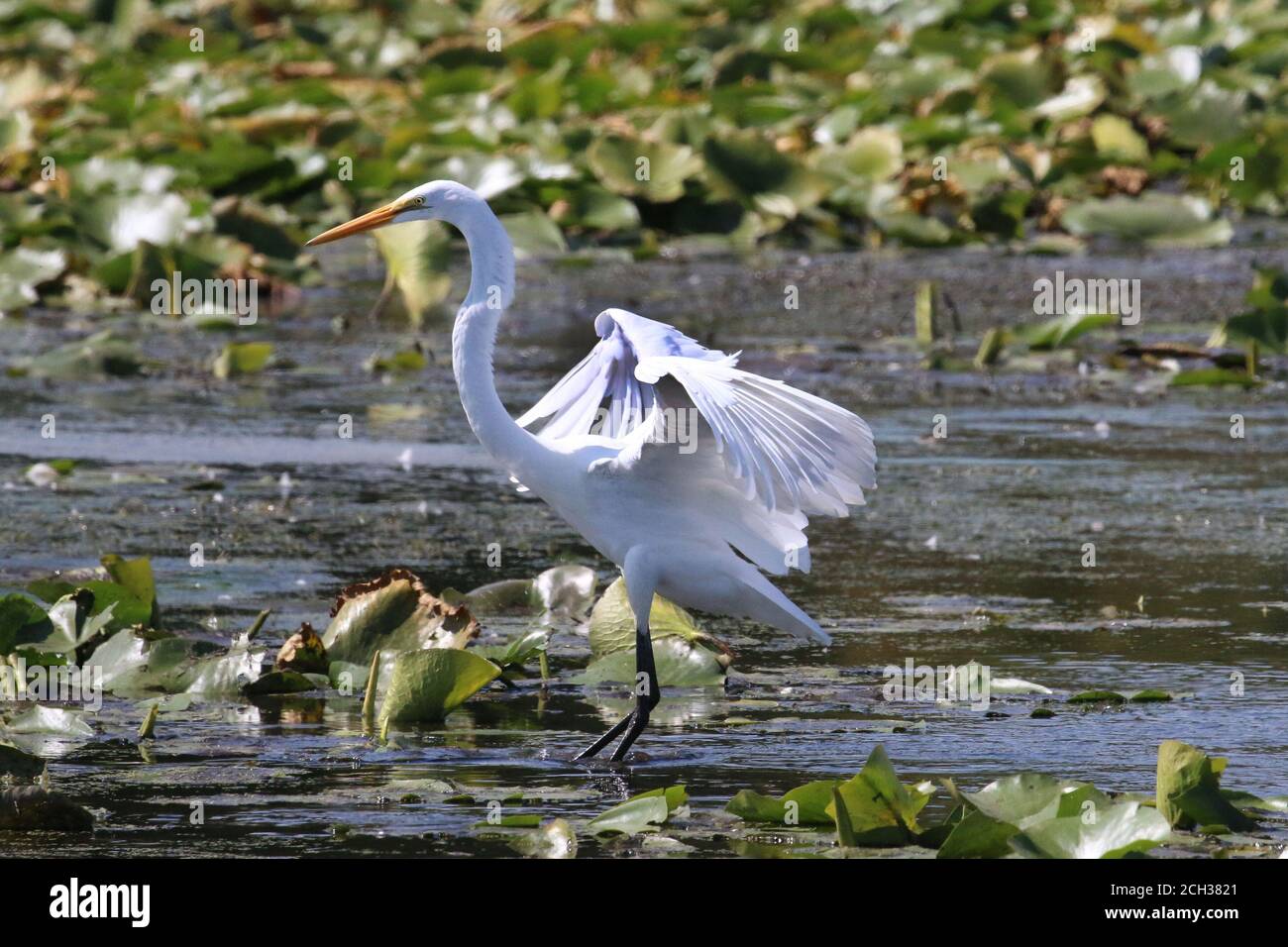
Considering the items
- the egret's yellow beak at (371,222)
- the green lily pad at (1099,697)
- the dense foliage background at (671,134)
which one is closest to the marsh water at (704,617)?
the green lily pad at (1099,697)

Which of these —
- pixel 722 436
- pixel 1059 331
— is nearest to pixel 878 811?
pixel 722 436

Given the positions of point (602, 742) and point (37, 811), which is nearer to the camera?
point (37, 811)

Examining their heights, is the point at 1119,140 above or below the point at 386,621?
above

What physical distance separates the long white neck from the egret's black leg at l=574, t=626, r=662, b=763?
58 cm

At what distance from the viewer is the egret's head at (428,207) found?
5.70 meters

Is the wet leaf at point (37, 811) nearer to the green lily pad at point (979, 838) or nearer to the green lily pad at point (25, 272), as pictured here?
the green lily pad at point (979, 838)

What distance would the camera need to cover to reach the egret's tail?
A: 562cm

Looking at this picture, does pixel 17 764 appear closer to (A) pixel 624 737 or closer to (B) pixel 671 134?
(A) pixel 624 737

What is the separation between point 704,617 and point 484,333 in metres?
1.76

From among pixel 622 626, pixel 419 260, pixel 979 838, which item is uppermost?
pixel 419 260

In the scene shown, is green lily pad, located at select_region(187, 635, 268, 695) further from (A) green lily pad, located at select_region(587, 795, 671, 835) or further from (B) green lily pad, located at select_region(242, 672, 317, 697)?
(A) green lily pad, located at select_region(587, 795, 671, 835)

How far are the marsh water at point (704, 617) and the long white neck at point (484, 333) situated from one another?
73 centimetres

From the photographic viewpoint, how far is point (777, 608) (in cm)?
565
